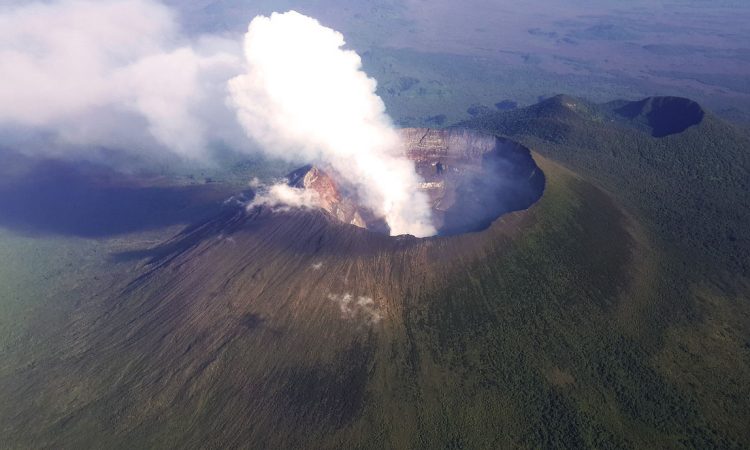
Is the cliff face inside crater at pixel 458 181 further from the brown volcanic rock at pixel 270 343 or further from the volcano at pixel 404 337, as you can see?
the brown volcanic rock at pixel 270 343

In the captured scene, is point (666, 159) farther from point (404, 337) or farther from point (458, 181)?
point (404, 337)

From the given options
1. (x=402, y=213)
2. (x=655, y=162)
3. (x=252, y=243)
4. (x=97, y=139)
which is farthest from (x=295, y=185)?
(x=97, y=139)

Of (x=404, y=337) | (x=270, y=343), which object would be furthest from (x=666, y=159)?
(x=270, y=343)

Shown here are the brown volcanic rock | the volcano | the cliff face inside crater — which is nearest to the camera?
the volcano

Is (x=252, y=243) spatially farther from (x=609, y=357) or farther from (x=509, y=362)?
(x=609, y=357)

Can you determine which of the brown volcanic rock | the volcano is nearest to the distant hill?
the volcano

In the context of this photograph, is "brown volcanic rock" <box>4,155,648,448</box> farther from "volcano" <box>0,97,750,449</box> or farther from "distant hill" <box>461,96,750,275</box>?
"distant hill" <box>461,96,750,275</box>

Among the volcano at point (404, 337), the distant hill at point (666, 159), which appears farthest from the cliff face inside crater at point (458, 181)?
the distant hill at point (666, 159)

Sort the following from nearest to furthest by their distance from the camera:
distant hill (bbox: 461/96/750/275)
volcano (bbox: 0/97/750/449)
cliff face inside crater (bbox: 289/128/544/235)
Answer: volcano (bbox: 0/97/750/449), distant hill (bbox: 461/96/750/275), cliff face inside crater (bbox: 289/128/544/235)

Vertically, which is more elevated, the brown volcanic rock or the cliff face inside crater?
the brown volcanic rock

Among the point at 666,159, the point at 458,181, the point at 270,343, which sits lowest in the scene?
the point at 666,159
